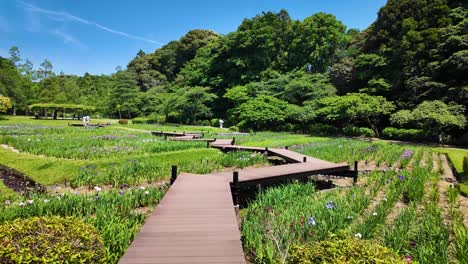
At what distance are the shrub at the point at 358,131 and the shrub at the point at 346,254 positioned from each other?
2508 centimetres

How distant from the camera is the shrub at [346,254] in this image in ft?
8.69

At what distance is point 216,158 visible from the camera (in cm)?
1239

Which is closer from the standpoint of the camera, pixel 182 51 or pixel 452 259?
pixel 452 259

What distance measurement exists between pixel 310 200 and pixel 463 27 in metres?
25.6

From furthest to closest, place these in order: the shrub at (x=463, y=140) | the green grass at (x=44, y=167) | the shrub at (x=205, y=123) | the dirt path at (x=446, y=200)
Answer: the shrub at (x=205, y=123)
the shrub at (x=463, y=140)
the green grass at (x=44, y=167)
the dirt path at (x=446, y=200)

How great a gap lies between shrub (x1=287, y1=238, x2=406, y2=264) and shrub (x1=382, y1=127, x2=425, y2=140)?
2386cm

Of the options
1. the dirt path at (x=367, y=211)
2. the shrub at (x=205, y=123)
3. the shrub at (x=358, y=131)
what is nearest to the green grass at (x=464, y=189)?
the dirt path at (x=367, y=211)

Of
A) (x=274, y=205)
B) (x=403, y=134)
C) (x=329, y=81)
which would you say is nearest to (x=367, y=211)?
(x=274, y=205)

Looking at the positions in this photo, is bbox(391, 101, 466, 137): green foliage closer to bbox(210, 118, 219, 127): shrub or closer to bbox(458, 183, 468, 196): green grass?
bbox(458, 183, 468, 196): green grass

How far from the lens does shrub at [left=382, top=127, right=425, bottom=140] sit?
22953 mm

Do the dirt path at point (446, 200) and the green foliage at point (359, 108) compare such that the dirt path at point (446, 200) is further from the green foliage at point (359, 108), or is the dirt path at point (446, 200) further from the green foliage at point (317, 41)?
the green foliage at point (317, 41)

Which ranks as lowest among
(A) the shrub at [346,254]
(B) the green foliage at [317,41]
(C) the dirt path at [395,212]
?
(C) the dirt path at [395,212]

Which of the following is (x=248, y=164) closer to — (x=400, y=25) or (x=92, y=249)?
(x=92, y=249)

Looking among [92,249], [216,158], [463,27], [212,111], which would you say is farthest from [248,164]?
[212,111]
